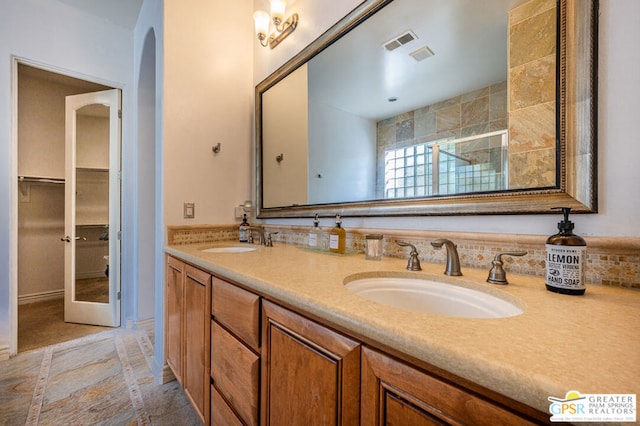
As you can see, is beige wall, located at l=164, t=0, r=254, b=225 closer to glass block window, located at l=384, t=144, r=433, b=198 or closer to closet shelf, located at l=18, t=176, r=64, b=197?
glass block window, located at l=384, t=144, r=433, b=198

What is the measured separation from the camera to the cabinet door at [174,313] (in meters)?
1.40

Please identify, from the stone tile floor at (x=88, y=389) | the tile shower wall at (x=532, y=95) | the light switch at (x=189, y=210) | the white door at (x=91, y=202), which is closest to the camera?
the tile shower wall at (x=532, y=95)

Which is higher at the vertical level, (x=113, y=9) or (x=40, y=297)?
(x=113, y=9)


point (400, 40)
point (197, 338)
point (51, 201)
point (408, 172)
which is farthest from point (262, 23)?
point (51, 201)

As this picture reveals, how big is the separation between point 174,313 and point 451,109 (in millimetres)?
1666

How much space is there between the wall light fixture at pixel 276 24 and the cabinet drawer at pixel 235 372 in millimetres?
1719

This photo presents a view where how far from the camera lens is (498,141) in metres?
0.83

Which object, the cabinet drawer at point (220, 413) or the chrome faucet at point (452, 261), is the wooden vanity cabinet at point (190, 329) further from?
the chrome faucet at point (452, 261)

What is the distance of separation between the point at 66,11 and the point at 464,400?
3.55 m

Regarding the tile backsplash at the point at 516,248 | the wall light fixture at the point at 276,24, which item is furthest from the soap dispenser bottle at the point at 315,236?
the wall light fixture at the point at 276,24

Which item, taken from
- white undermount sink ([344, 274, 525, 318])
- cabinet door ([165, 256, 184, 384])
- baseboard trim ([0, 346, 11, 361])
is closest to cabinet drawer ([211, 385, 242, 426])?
cabinet door ([165, 256, 184, 384])

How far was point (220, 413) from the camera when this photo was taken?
1.00m

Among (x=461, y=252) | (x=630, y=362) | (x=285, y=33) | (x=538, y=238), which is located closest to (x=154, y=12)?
(x=285, y=33)

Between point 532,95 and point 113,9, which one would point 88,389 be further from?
point 113,9
